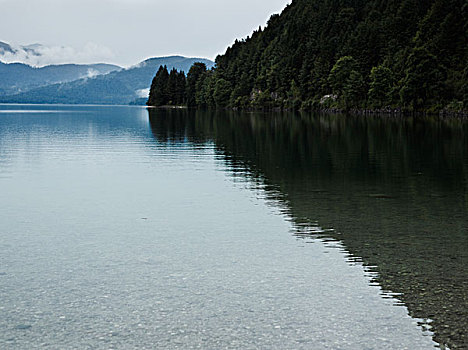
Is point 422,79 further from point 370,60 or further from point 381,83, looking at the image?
point 370,60

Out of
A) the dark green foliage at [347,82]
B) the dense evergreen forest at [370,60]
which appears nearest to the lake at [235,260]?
the dense evergreen forest at [370,60]

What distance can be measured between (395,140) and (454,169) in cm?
1884

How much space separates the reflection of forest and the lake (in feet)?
0.18

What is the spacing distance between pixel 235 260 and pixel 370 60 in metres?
131

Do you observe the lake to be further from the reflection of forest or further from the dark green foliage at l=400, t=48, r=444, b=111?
the dark green foliage at l=400, t=48, r=444, b=111

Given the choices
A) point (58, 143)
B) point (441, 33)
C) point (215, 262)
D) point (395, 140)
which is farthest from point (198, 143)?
point (441, 33)

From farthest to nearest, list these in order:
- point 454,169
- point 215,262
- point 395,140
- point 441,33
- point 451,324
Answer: point 441,33, point 395,140, point 454,169, point 215,262, point 451,324

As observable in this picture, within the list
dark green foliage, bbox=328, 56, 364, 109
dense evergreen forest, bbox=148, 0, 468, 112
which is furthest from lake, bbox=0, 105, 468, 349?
dark green foliage, bbox=328, 56, 364, 109

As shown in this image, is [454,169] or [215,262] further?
[454,169]

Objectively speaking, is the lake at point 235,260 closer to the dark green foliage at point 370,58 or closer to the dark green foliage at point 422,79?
the dark green foliage at point 370,58

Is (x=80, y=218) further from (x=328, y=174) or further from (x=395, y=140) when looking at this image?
(x=395, y=140)

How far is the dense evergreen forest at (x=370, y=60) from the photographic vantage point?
104188 mm

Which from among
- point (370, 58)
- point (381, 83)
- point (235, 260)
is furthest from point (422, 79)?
point (235, 260)

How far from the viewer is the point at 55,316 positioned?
976 cm
